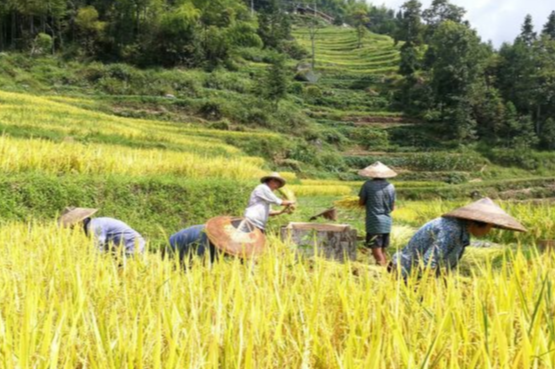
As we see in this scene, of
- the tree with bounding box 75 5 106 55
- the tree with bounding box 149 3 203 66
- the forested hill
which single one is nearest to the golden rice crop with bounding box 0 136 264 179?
the forested hill

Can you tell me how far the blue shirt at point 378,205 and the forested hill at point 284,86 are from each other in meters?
16.2

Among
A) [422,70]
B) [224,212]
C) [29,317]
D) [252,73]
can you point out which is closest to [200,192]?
[224,212]

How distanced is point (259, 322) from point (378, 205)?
13.4 feet

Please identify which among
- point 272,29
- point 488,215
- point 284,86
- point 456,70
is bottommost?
point 488,215

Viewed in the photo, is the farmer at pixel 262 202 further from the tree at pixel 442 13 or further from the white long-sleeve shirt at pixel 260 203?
the tree at pixel 442 13

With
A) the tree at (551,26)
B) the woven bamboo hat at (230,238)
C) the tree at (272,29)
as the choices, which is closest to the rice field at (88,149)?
the woven bamboo hat at (230,238)

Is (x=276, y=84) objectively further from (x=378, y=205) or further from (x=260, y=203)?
(x=260, y=203)

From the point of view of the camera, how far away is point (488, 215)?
120 inches

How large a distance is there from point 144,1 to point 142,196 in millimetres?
33545

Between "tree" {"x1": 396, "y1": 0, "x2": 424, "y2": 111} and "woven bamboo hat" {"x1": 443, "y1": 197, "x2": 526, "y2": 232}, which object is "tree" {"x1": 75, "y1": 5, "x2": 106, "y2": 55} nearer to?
"tree" {"x1": 396, "y1": 0, "x2": 424, "y2": 111}

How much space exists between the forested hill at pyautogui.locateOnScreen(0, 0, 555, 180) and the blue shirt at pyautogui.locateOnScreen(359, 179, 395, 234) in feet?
53.1

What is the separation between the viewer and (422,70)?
44.4 meters

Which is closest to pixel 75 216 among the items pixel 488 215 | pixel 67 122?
pixel 488 215

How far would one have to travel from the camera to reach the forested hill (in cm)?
2720
